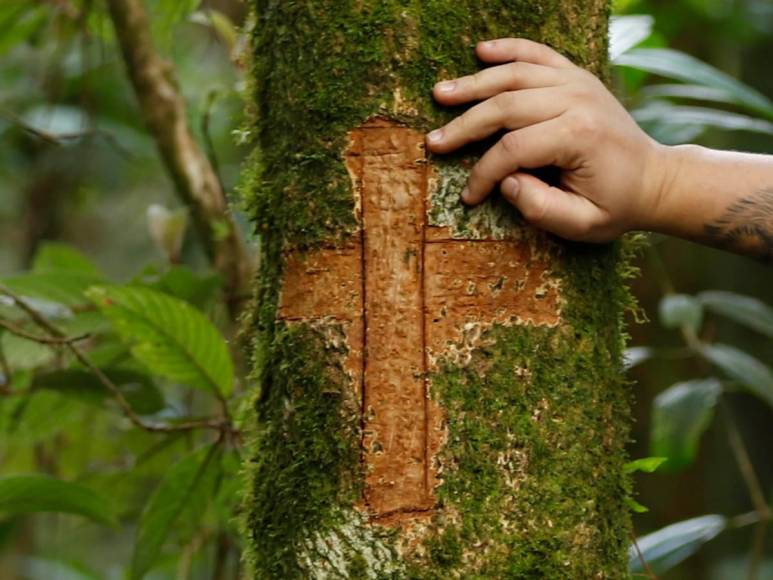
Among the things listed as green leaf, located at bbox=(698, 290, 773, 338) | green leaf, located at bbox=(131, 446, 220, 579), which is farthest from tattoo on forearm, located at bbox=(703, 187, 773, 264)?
green leaf, located at bbox=(698, 290, 773, 338)

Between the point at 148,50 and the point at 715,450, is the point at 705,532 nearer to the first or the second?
the point at 148,50

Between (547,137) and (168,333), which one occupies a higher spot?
(547,137)

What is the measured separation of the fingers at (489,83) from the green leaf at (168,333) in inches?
27.0

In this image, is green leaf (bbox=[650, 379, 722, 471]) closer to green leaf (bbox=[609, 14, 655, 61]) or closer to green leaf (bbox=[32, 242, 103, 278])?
green leaf (bbox=[609, 14, 655, 61])

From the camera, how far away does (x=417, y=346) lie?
→ 0.95 meters

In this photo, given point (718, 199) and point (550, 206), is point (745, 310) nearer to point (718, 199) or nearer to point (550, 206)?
point (718, 199)

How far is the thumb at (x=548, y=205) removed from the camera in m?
0.96

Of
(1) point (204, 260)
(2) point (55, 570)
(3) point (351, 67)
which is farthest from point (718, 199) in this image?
(2) point (55, 570)

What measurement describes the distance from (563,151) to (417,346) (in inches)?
10.2

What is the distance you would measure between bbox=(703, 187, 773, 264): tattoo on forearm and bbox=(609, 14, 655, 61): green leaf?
525mm

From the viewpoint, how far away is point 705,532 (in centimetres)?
170

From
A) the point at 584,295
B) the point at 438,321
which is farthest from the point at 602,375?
the point at 438,321

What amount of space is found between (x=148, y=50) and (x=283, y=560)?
1.46 m

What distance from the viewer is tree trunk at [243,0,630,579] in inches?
37.0
